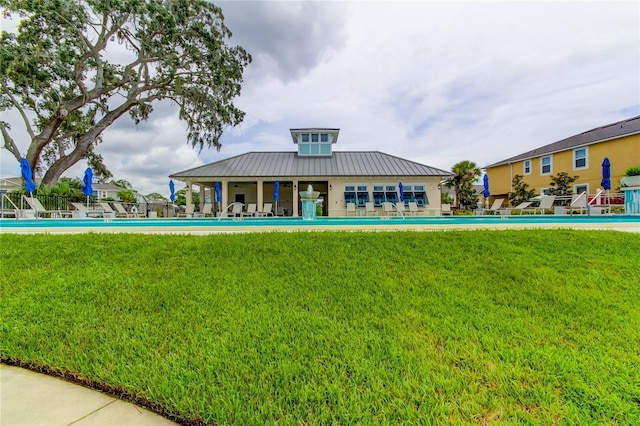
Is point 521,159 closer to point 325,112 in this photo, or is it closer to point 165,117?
point 325,112

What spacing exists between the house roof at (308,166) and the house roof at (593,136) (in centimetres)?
1007

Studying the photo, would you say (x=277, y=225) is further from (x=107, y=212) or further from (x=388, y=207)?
(x=107, y=212)

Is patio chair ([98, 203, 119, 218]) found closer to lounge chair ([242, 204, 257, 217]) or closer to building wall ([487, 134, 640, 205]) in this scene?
lounge chair ([242, 204, 257, 217])

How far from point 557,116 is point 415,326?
22810mm

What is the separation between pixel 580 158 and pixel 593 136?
171cm

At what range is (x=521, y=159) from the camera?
26.0 m

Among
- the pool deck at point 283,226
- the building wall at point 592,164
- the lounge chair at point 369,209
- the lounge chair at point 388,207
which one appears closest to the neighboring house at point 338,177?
the lounge chair at point 369,209

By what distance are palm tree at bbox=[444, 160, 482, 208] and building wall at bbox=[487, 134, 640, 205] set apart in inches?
125

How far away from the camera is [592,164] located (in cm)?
2019

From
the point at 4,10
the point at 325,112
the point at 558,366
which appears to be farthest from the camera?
the point at 325,112

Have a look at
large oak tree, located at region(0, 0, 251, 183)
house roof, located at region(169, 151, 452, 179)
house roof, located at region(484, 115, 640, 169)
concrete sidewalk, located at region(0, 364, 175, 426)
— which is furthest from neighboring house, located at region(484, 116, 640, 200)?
concrete sidewalk, located at region(0, 364, 175, 426)

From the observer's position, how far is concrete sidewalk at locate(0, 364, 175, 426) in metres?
1.84

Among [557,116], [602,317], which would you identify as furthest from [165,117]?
[557,116]

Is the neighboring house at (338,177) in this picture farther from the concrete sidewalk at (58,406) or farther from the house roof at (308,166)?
the concrete sidewalk at (58,406)
